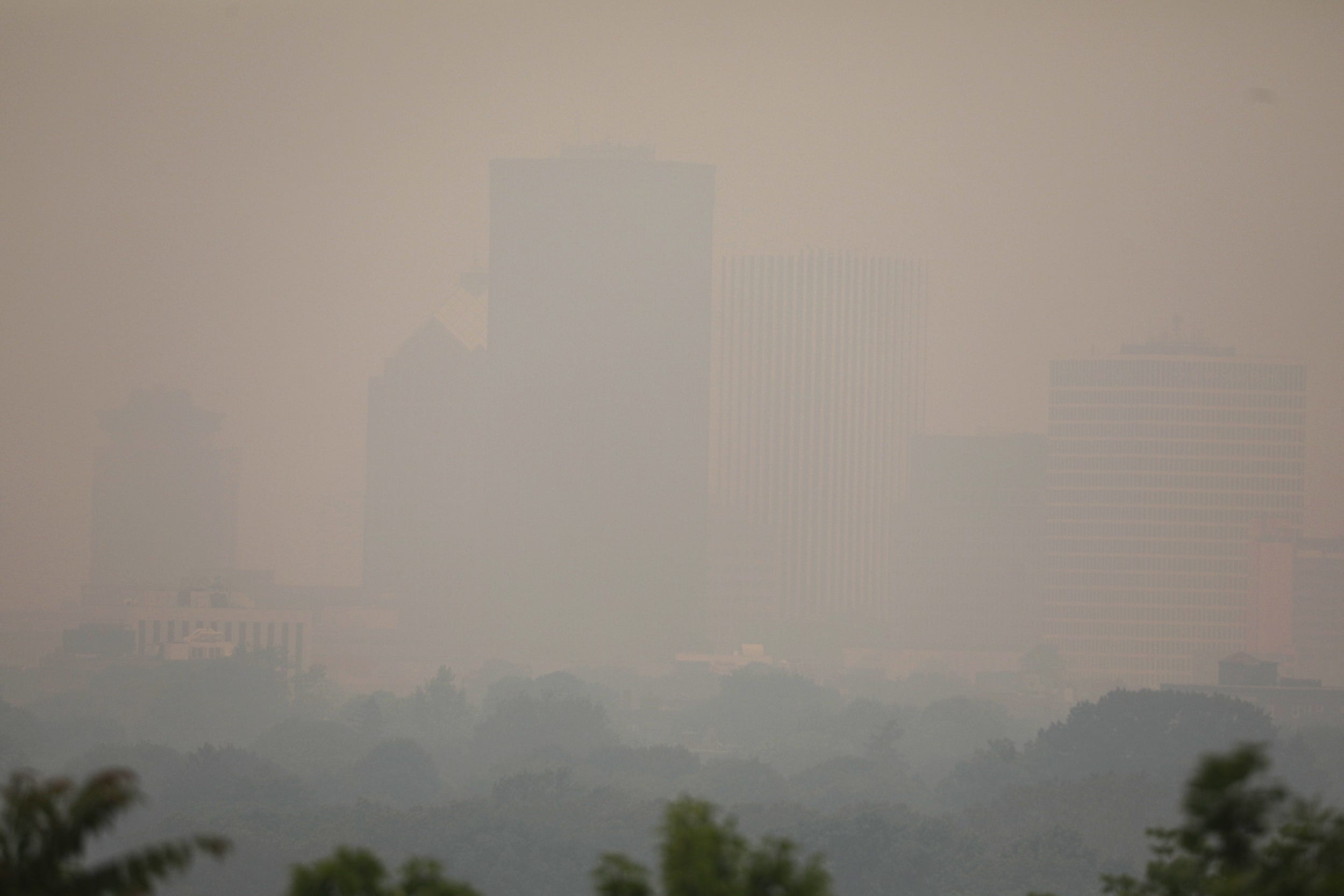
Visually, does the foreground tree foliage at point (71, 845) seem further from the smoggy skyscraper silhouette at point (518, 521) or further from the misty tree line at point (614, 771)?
the smoggy skyscraper silhouette at point (518, 521)

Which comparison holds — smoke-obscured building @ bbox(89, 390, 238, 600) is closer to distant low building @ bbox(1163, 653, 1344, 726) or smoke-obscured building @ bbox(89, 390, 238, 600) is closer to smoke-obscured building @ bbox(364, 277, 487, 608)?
smoke-obscured building @ bbox(364, 277, 487, 608)

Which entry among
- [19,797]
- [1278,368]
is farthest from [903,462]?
[19,797]

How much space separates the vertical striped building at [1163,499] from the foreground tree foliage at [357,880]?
159993 mm

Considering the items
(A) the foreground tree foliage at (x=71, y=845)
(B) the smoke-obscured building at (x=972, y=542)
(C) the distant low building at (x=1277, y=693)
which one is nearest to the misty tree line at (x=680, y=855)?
(A) the foreground tree foliage at (x=71, y=845)

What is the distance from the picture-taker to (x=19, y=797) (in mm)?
14312

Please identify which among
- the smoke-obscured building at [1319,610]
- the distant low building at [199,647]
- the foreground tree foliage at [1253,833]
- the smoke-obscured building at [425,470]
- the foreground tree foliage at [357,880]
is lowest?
the foreground tree foliage at [357,880]

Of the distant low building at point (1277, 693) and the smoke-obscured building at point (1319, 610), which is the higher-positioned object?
the smoke-obscured building at point (1319, 610)

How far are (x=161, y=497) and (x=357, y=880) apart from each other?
587ft

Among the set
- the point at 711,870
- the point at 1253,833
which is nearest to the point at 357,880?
the point at 711,870

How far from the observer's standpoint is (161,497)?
184m

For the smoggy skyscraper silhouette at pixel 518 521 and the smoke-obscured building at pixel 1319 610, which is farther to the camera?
the smoggy skyscraper silhouette at pixel 518 521

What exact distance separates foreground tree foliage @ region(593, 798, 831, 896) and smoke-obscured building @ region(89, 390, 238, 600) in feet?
561

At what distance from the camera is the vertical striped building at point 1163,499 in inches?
6649

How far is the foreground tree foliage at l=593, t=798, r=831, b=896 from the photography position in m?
15.5
